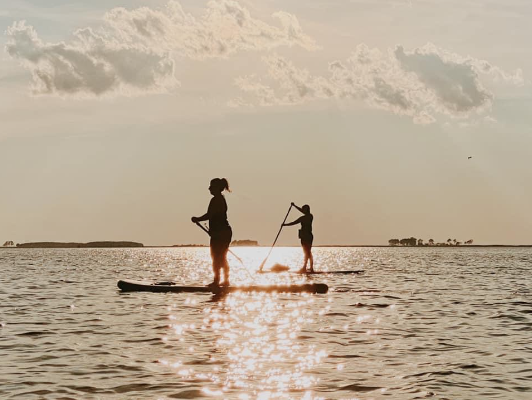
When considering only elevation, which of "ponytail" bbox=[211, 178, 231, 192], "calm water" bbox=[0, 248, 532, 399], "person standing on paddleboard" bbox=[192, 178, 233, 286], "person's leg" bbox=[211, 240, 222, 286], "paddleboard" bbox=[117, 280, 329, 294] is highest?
"ponytail" bbox=[211, 178, 231, 192]

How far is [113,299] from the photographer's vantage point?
24016 mm

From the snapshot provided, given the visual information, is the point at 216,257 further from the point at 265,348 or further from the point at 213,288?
the point at 265,348

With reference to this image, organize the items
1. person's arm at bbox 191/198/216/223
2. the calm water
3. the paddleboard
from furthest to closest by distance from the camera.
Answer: the paddleboard, person's arm at bbox 191/198/216/223, the calm water

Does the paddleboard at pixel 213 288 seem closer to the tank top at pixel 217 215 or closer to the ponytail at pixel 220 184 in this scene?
the tank top at pixel 217 215

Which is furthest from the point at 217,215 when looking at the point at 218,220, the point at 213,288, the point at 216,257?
the point at 213,288

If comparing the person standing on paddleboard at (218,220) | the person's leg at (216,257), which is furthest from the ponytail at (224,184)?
the person's leg at (216,257)

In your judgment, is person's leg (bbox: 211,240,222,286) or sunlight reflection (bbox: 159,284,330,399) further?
person's leg (bbox: 211,240,222,286)

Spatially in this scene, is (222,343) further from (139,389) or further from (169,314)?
(169,314)

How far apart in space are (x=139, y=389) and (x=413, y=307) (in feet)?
41.8

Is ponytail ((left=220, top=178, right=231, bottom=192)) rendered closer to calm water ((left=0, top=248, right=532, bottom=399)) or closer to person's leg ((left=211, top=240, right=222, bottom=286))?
person's leg ((left=211, top=240, right=222, bottom=286))

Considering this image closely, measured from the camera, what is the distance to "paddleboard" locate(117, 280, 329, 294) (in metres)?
23.3

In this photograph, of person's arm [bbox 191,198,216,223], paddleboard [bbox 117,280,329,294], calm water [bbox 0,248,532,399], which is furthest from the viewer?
paddleboard [bbox 117,280,329,294]

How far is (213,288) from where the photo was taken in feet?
76.6

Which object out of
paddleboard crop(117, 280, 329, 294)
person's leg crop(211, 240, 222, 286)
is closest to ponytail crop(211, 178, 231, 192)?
person's leg crop(211, 240, 222, 286)
